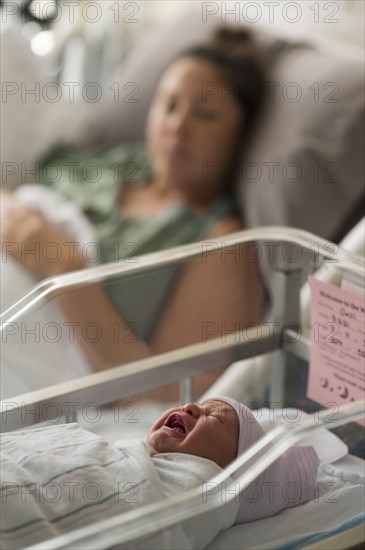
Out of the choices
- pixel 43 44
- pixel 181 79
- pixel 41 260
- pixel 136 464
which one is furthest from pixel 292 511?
pixel 43 44

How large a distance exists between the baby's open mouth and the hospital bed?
3.2 inches

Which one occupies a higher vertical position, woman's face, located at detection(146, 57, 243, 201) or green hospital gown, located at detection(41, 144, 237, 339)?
woman's face, located at detection(146, 57, 243, 201)

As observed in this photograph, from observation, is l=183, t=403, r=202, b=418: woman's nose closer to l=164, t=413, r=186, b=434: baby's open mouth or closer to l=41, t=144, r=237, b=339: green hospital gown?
l=164, t=413, r=186, b=434: baby's open mouth

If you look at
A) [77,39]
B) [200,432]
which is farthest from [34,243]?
[77,39]

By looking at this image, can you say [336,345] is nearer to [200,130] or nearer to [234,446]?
[234,446]

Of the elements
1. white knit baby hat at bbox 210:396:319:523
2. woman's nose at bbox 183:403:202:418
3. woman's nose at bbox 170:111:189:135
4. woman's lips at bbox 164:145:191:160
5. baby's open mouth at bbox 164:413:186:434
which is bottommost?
white knit baby hat at bbox 210:396:319:523

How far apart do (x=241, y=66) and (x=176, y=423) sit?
36.9 inches

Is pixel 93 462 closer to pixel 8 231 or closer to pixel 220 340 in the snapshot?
pixel 220 340

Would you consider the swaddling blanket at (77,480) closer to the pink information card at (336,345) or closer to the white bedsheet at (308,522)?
the white bedsheet at (308,522)

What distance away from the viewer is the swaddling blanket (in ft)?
2.39

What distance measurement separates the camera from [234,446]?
2.77 ft

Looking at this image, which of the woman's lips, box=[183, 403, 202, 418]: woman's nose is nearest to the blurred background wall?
the woman's lips

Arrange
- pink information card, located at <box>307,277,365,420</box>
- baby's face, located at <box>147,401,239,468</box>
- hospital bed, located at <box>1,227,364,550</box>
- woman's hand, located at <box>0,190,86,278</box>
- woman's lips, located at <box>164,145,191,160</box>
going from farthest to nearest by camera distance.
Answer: woman's lips, located at <box>164,145,191,160</box> < woman's hand, located at <box>0,190,86,278</box> < pink information card, located at <box>307,277,365,420</box> < baby's face, located at <box>147,401,239,468</box> < hospital bed, located at <box>1,227,364,550</box>

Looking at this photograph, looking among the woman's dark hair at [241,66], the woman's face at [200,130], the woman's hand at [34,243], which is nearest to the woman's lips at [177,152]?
the woman's face at [200,130]
